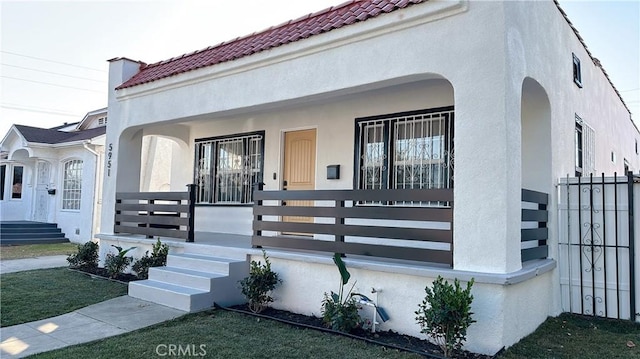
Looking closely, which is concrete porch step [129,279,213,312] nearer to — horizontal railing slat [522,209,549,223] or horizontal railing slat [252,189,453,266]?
horizontal railing slat [252,189,453,266]

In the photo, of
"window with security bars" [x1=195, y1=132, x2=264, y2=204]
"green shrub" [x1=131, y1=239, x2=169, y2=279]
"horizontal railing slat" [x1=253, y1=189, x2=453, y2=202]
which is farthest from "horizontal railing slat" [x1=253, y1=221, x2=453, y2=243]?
"window with security bars" [x1=195, y1=132, x2=264, y2=204]

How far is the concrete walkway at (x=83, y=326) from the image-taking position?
450cm

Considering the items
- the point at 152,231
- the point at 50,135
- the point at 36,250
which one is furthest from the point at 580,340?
the point at 50,135

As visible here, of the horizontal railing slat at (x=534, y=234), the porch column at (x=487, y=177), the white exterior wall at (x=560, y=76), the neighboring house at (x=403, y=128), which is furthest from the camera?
the horizontal railing slat at (x=534, y=234)

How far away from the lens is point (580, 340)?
15.6 ft

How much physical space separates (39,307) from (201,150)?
491cm

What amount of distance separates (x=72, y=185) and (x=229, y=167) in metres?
9.78

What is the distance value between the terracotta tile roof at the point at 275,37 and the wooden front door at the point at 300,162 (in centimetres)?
194

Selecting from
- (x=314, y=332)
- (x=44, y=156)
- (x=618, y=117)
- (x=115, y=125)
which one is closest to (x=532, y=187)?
(x=314, y=332)

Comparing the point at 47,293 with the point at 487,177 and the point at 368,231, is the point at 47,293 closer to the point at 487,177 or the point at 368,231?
the point at 368,231

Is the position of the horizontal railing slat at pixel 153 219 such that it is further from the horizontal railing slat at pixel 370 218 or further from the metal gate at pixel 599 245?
the metal gate at pixel 599 245

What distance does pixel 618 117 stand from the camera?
1062 cm

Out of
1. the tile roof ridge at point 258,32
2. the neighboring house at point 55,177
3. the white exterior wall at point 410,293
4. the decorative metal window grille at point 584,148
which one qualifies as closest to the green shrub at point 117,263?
the white exterior wall at point 410,293

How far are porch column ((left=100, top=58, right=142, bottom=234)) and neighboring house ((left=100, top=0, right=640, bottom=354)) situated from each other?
0.03 metres
